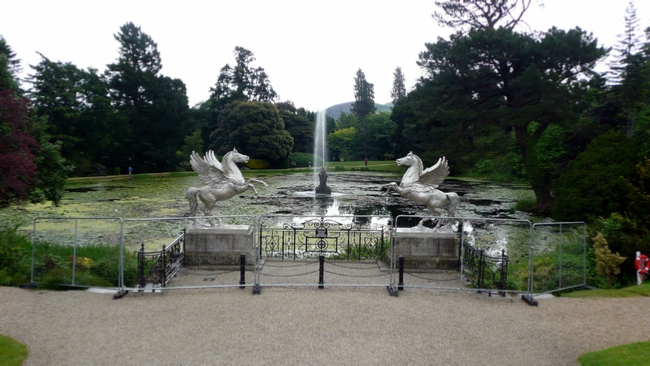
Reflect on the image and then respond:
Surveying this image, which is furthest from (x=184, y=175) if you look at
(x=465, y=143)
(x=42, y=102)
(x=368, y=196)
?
(x=465, y=143)

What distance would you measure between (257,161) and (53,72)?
2412 centimetres

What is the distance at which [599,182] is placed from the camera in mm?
12383

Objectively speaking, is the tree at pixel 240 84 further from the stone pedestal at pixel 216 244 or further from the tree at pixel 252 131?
the stone pedestal at pixel 216 244

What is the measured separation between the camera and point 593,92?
862 inches

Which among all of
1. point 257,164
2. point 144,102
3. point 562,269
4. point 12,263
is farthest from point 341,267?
point 257,164

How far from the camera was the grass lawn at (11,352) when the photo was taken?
5.07 m

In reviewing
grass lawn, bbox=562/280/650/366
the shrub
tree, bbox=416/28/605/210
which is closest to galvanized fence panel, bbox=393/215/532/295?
the shrub

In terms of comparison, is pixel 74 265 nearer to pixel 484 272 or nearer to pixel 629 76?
pixel 484 272

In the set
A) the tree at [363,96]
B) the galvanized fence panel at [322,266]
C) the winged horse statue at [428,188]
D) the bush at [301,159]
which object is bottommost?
the galvanized fence panel at [322,266]

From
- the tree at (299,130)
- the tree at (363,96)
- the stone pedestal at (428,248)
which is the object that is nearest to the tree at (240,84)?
the tree at (299,130)

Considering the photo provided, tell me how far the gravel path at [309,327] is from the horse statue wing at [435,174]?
9.87 ft

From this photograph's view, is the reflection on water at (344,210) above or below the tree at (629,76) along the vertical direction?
below

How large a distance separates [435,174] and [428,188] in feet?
1.23

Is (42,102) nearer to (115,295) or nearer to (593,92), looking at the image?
(115,295)
